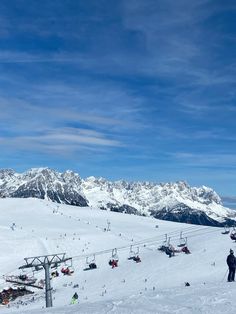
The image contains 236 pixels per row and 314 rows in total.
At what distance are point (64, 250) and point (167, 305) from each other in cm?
4301

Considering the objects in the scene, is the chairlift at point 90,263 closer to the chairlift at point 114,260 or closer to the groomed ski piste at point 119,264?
the groomed ski piste at point 119,264

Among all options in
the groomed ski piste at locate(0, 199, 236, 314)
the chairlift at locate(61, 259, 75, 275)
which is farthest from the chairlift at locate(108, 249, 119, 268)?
the chairlift at locate(61, 259, 75, 275)

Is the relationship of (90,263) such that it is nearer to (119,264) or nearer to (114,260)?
(114,260)

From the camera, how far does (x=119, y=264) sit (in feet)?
157

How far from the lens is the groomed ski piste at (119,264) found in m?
19.5

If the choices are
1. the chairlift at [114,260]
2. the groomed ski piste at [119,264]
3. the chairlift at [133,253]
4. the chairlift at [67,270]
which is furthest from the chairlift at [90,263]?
the chairlift at [133,253]

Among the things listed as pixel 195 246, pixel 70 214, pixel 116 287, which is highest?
pixel 70 214

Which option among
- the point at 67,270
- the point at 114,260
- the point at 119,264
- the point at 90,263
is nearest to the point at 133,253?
the point at 114,260

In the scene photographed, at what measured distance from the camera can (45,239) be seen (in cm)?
6444

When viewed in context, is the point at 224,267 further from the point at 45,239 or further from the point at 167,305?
the point at 45,239

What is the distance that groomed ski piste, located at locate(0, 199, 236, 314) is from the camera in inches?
768

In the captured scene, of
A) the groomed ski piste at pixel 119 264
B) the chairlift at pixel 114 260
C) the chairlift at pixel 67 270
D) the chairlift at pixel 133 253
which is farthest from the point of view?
the chairlift at pixel 133 253

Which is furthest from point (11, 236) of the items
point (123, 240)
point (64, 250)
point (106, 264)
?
point (106, 264)

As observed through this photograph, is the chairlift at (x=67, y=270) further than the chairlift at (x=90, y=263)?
No
